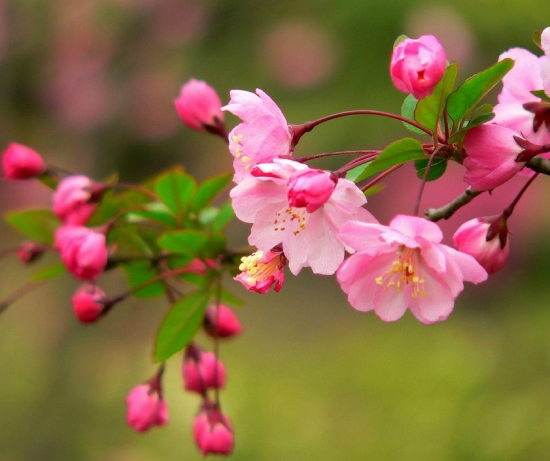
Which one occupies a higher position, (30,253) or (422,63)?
(422,63)

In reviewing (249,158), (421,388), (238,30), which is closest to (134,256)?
(249,158)

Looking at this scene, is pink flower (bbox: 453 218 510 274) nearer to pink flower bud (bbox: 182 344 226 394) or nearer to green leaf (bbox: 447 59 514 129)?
green leaf (bbox: 447 59 514 129)

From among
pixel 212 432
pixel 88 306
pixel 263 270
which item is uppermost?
pixel 263 270

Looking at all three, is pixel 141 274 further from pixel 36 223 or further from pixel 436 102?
pixel 436 102

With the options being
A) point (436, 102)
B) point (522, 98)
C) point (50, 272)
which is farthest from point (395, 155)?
point (50, 272)

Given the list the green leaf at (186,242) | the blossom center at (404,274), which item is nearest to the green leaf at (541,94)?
the blossom center at (404,274)

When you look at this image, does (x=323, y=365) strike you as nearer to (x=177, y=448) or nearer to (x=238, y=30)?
(x=177, y=448)

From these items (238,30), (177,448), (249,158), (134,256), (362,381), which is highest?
(249,158)
